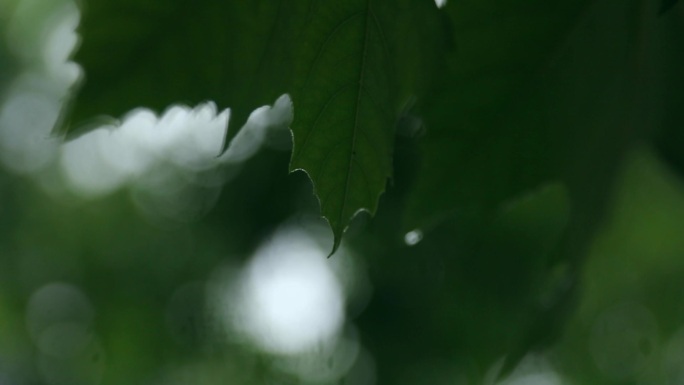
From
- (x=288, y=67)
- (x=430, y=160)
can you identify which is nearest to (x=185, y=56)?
(x=288, y=67)

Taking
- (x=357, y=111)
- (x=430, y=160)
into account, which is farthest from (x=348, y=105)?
(x=430, y=160)

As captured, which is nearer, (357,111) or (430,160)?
(357,111)

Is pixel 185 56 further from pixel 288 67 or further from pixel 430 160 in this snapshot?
pixel 430 160

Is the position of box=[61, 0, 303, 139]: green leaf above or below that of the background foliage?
above

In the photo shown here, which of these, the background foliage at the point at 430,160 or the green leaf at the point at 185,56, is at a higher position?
the green leaf at the point at 185,56

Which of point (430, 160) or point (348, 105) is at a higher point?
point (348, 105)

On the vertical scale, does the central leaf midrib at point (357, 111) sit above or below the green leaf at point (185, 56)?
below

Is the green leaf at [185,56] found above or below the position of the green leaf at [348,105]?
above
